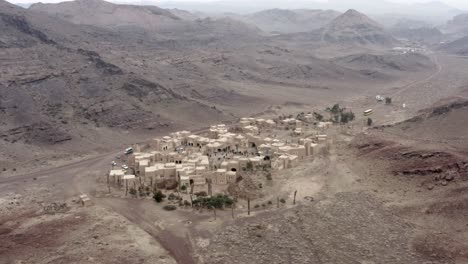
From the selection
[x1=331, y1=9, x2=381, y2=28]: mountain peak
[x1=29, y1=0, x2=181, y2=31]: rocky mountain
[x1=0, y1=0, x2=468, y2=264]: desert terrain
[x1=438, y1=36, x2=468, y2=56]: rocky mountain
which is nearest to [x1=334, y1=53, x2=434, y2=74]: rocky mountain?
[x1=0, y1=0, x2=468, y2=264]: desert terrain

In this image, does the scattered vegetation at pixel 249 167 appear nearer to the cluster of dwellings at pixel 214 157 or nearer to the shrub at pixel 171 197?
the cluster of dwellings at pixel 214 157

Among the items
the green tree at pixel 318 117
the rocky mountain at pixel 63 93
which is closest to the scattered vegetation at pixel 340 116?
the green tree at pixel 318 117

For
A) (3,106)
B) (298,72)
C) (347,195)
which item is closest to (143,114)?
(3,106)

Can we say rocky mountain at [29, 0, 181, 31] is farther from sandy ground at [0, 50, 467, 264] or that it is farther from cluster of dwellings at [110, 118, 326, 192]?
sandy ground at [0, 50, 467, 264]

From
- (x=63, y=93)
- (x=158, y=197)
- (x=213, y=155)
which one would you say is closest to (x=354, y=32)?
(x=63, y=93)

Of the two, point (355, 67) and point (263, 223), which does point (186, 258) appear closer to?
point (263, 223)

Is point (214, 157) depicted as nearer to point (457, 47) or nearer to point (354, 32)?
point (354, 32)
